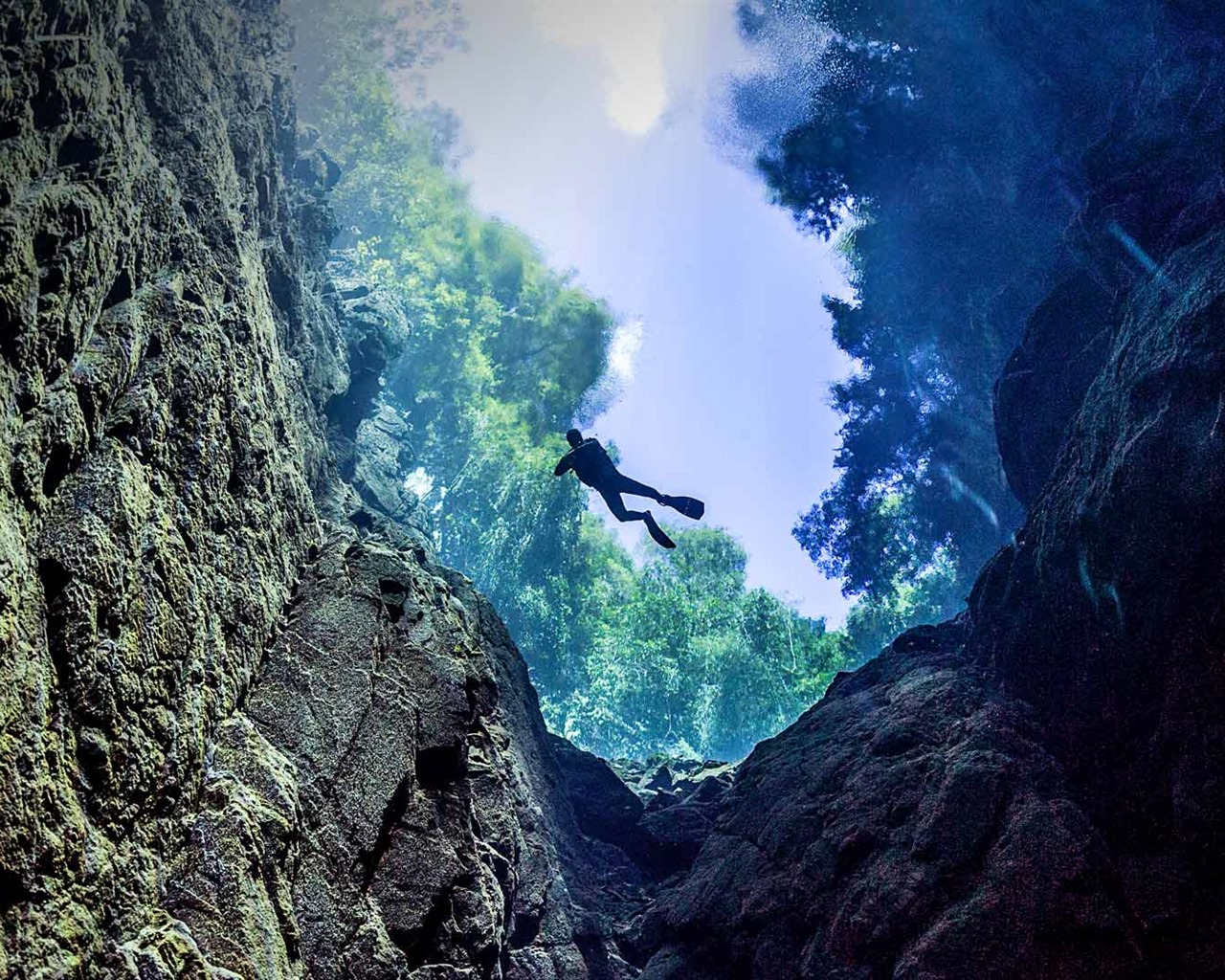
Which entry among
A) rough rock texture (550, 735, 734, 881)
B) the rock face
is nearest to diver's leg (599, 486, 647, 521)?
the rock face

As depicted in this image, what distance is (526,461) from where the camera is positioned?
1242 inches

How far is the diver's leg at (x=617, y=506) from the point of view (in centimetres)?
1337

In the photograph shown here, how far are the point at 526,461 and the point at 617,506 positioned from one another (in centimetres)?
1853

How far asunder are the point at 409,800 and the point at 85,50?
24.5 feet

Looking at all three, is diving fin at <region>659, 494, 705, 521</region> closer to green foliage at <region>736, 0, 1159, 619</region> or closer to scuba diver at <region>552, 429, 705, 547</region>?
scuba diver at <region>552, 429, 705, 547</region>

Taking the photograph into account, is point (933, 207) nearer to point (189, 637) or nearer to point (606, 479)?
point (606, 479)

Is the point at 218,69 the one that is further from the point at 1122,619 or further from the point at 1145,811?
the point at 1145,811

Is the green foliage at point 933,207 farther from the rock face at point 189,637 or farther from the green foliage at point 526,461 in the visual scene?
the rock face at point 189,637

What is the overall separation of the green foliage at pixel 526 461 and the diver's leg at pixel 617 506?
1793 centimetres

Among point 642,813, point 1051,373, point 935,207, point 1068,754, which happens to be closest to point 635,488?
point 642,813

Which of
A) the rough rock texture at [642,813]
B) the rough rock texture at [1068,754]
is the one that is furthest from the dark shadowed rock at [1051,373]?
the rough rock texture at [642,813]

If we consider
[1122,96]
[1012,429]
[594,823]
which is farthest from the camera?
[1122,96]

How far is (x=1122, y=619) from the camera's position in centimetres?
916

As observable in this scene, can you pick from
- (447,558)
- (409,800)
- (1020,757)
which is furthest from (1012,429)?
(447,558)
